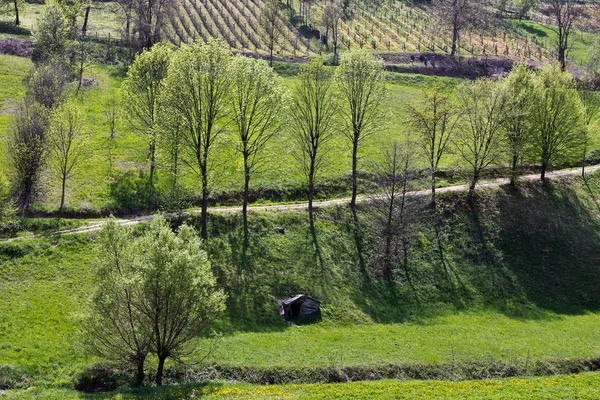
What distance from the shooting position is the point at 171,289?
108 feet

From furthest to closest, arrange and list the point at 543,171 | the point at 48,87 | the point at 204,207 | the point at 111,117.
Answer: the point at 111,117
the point at 543,171
the point at 48,87
the point at 204,207

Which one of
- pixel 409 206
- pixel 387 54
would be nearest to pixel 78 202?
Result: pixel 409 206

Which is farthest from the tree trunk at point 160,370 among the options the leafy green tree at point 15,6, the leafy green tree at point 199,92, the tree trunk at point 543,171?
the leafy green tree at point 15,6

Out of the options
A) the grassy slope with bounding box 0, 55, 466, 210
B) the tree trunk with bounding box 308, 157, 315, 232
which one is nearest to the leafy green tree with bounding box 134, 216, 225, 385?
the grassy slope with bounding box 0, 55, 466, 210

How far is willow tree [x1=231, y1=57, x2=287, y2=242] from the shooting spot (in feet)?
174

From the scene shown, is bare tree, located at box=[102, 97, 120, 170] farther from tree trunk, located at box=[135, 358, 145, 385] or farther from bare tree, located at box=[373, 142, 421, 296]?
tree trunk, located at box=[135, 358, 145, 385]

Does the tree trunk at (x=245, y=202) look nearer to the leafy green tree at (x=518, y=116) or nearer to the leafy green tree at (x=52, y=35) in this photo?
the leafy green tree at (x=518, y=116)

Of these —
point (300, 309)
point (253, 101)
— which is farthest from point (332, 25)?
point (300, 309)

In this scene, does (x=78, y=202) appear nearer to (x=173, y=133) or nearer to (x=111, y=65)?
(x=173, y=133)

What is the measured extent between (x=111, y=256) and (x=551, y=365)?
119ft

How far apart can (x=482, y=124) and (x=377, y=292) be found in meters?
27.2

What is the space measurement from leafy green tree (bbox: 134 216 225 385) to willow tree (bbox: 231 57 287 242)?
1911 centimetres

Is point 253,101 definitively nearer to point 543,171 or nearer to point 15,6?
point 543,171

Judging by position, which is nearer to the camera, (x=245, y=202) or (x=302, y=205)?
(x=245, y=202)
